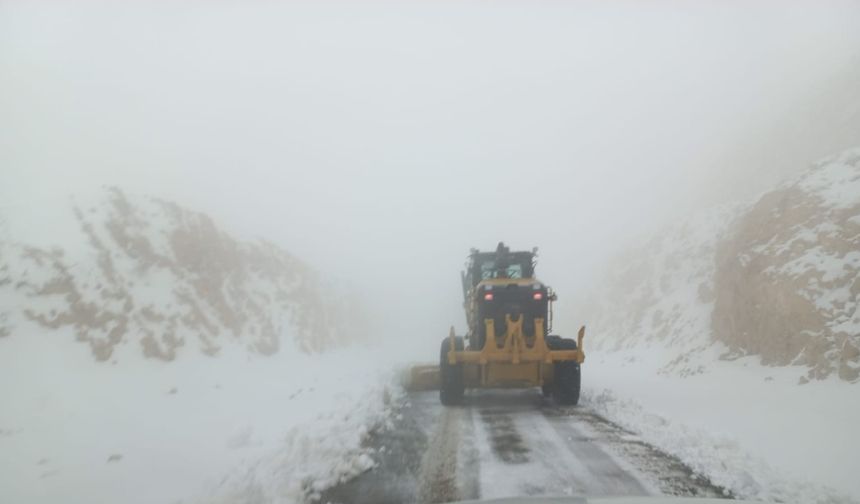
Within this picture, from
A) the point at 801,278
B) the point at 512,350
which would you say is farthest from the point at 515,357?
the point at 801,278

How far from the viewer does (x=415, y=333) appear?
6359 cm

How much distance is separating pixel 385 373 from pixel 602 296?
19.7 metres

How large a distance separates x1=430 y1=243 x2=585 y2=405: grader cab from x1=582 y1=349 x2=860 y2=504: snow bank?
1.11m

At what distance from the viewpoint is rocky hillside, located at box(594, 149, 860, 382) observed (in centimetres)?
1152

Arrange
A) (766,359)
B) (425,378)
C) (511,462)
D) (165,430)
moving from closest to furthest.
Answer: (511,462)
(165,430)
(766,359)
(425,378)

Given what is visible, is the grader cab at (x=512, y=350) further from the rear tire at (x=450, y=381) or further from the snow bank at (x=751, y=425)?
the snow bank at (x=751, y=425)

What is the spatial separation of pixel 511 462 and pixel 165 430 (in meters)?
5.73

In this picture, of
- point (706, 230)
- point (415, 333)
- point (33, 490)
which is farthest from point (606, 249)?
point (33, 490)

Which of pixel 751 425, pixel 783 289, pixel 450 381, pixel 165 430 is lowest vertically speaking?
pixel 165 430

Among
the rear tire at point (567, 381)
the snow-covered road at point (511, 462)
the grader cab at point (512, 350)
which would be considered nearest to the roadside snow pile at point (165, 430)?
the snow-covered road at point (511, 462)

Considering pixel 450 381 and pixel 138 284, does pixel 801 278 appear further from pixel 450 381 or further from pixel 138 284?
pixel 138 284

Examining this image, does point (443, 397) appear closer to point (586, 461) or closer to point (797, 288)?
point (586, 461)

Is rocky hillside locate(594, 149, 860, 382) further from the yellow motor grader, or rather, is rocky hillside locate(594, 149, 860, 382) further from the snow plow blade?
the snow plow blade

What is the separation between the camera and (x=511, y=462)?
6.73 meters
